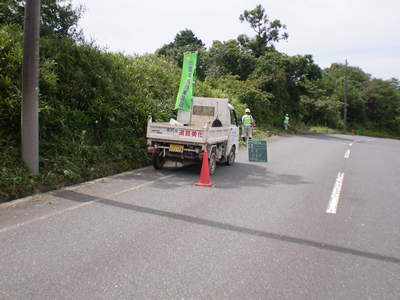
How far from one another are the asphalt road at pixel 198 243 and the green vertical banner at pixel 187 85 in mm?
4338

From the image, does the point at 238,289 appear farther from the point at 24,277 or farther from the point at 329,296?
the point at 24,277

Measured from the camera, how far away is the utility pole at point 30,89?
6477mm

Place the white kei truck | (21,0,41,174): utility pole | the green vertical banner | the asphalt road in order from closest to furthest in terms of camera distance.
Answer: the asphalt road < (21,0,41,174): utility pole < the white kei truck < the green vertical banner

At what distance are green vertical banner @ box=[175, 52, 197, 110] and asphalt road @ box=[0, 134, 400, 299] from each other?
434 centimetres

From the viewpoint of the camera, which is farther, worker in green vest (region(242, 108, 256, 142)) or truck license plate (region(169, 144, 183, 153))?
worker in green vest (region(242, 108, 256, 142))

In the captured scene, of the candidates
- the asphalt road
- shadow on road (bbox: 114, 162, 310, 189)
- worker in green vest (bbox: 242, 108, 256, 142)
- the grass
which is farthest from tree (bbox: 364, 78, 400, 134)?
the grass

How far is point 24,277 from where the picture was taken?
3.12 meters

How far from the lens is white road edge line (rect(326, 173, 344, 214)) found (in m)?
5.90

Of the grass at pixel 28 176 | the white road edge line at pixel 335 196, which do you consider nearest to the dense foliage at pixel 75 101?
the grass at pixel 28 176

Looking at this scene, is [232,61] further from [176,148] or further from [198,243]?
[198,243]

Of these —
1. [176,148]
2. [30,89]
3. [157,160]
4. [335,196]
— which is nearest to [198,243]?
[335,196]

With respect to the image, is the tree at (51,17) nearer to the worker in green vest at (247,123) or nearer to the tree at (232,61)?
the worker in green vest at (247,123)

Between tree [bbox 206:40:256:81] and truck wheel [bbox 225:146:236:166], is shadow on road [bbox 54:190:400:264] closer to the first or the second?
truck wheel [bbox 225:146:236:166]

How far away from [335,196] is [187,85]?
6.55 meters
